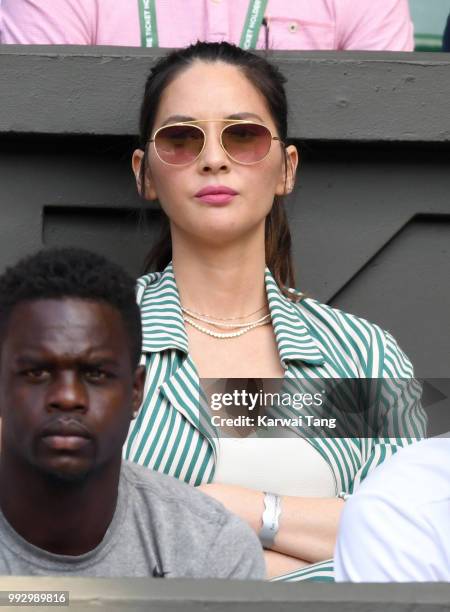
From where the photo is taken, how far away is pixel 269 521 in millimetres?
2928

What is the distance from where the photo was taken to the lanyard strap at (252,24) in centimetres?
374

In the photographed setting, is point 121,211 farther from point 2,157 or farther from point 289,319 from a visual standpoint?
point 289,319

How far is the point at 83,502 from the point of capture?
226cm

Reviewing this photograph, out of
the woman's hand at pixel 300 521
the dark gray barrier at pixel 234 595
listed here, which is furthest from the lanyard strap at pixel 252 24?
the dark gray barrier at pixel 234 595

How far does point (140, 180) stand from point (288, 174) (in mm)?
369

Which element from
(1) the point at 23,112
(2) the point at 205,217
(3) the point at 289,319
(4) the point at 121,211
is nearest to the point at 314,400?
(3) the point at 289,319

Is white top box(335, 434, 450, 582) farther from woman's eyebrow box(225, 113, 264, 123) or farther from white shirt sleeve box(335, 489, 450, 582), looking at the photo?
woman's eyebrow box(225, 113, 264, 123)

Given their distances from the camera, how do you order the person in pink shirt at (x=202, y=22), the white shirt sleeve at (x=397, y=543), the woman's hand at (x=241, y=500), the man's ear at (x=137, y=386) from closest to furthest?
the white shirt sleeve at (x=397, y=543) → the man's ear at (x=137, y=386) → the woman's hand at (x=241, y=500) → the person in pink shirt at (x=202, y=22)

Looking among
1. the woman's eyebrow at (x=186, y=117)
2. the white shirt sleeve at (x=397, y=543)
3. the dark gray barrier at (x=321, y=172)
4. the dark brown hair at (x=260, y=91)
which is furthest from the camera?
the dark gray barrier at (x=321, y=172)

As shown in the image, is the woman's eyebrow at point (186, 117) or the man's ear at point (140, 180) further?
the man's ear at point (140, 180)

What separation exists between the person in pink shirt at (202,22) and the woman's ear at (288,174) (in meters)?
0.42

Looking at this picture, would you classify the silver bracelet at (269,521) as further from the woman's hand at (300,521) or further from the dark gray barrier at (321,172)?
the dark gray barrier at (321,172)

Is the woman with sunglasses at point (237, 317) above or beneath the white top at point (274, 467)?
above

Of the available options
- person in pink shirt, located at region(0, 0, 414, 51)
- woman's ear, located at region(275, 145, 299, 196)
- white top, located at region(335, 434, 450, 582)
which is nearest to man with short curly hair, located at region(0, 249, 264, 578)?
white top, located at region(335, 434, 450, 582)
